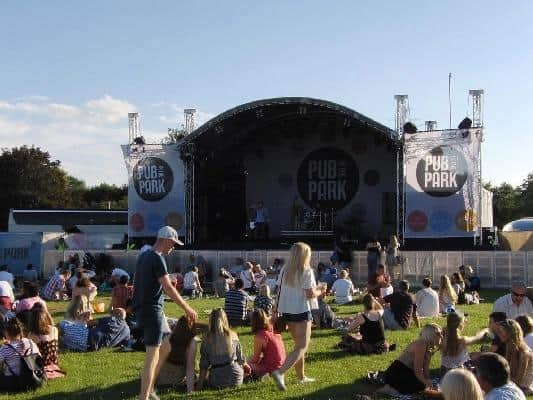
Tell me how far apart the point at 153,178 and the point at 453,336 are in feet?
65.3

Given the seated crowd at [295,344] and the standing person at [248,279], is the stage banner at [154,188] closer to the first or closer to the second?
the standing person at [248,279]

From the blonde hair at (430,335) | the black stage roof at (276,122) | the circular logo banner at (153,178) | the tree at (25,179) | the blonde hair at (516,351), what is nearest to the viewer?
the blonde hair at (516,351)

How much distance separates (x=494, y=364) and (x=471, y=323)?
7.66m

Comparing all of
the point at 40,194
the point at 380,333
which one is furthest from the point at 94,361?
the point at 40,194

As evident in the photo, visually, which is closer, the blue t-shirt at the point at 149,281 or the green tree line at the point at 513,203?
the blue t-shirt at the point at 149,281

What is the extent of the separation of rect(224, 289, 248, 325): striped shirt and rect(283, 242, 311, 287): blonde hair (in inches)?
201

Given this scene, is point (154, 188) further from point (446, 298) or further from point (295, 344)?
point (295, 344)

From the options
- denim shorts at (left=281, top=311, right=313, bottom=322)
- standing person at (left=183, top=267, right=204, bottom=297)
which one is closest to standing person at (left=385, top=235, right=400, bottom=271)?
standing person at (left=183, top=267, right=204, bottom=297)

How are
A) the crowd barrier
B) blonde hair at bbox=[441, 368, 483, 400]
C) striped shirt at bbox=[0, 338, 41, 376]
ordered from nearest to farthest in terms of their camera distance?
blonde hair at bbox=[441, 368, 483, 400], striped shirt at bbox=[0, 338, 41, 376], the crowd barrier

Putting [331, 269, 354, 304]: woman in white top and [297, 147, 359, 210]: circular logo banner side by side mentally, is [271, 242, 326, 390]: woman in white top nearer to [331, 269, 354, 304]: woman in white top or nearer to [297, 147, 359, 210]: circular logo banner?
[331, 269, 354, 304]: woman in white top

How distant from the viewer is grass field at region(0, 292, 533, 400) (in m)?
6.62

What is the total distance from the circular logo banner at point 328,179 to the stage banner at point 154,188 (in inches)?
215

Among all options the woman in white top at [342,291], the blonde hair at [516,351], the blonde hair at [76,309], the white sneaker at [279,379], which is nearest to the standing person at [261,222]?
the woman in white top at [342,291]

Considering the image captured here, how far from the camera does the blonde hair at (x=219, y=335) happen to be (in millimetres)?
6824
